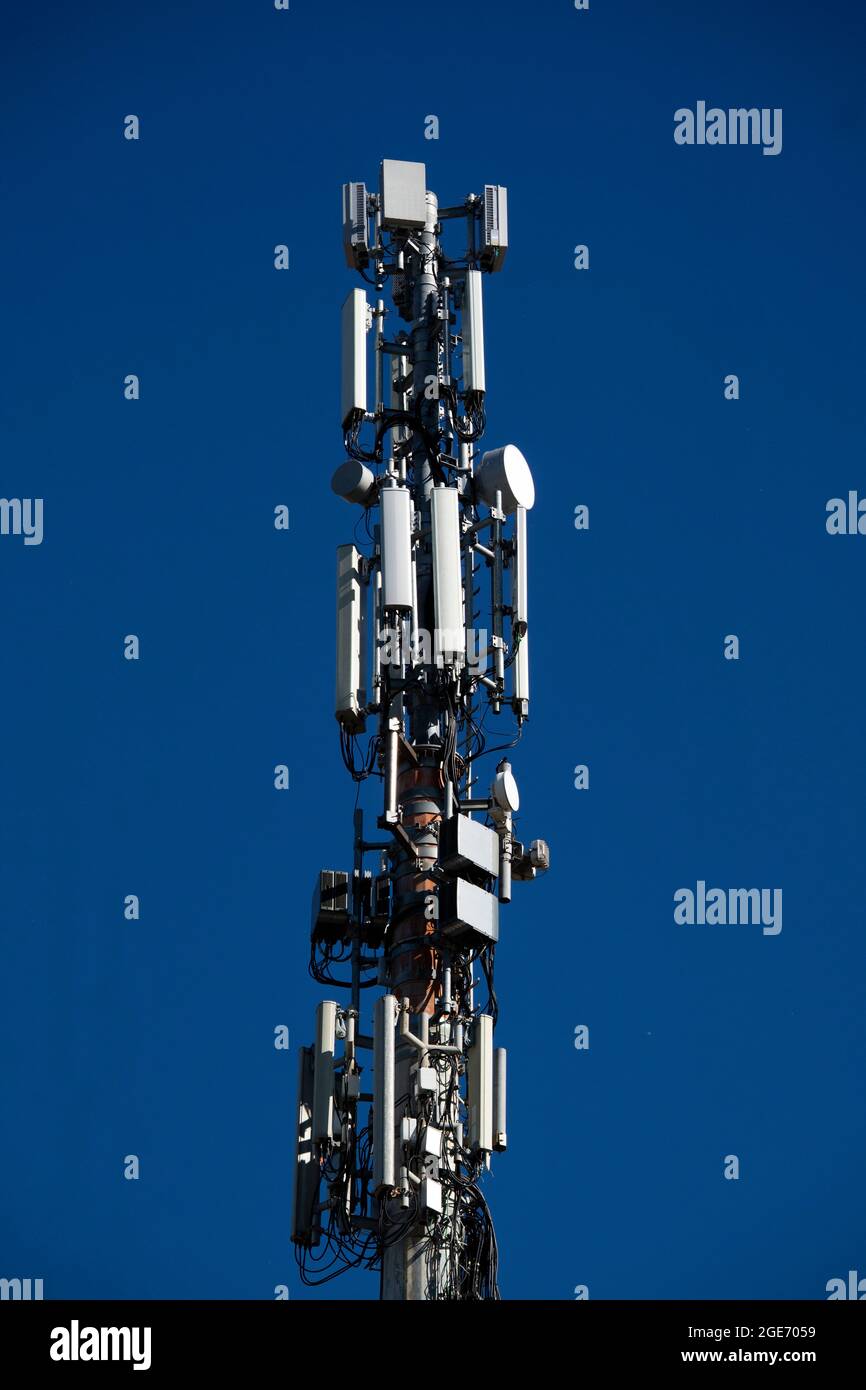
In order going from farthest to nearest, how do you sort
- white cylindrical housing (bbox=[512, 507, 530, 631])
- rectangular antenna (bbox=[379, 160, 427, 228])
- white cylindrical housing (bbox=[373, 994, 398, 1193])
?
1. rectangular antenna (bbox=[379, 160, 427, 228])
2. white cylindrical housing (bbox=[512, 507, 530, 631])
3. white cylindrical housing (bbox=[373, 994, 398, 1193])

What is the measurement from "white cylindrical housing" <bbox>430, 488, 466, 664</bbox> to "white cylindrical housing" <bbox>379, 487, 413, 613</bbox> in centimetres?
44

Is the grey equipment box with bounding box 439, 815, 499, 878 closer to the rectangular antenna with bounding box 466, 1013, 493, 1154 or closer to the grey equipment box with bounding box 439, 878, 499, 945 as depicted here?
the grey equipment box with bounding box 439, 878, 499, 945

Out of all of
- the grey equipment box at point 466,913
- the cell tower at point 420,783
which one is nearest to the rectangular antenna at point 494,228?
the cell tower at point 420,783

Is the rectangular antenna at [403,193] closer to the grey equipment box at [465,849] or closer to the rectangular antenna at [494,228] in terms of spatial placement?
the rectangular antenna at [494,228]

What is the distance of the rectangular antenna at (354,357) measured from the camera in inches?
1715

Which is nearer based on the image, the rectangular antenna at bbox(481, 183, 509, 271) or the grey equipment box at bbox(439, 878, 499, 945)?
the grey equipment box at bbox(439, 878, 499, 945)

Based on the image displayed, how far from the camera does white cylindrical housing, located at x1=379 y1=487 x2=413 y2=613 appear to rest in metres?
40.9

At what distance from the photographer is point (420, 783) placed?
135 feet

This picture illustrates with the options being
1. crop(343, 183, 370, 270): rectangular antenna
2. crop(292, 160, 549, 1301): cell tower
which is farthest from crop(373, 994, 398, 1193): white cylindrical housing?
crop(343, 183, 370, 270): rectangular antenna

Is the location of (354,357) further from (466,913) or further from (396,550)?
(466,913)

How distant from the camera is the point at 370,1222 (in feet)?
125
